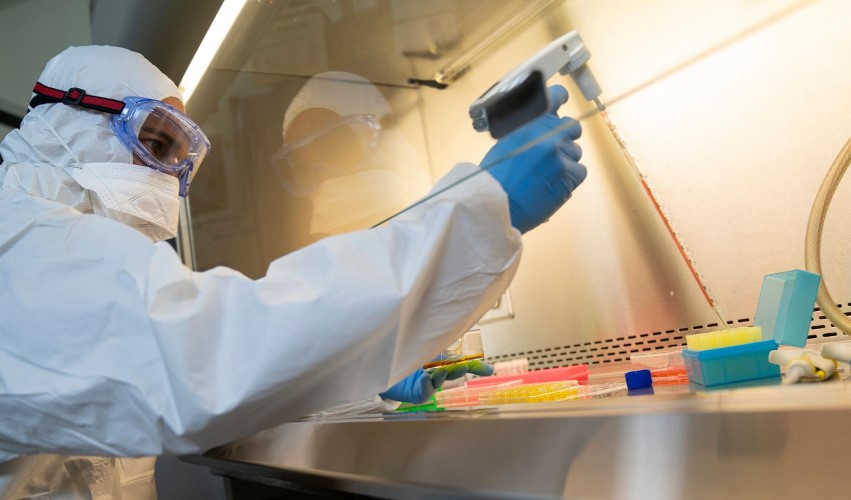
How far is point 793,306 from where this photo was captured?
113 cm

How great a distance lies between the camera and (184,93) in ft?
6.95

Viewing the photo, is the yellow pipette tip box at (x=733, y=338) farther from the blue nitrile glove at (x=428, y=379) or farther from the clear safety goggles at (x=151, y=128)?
the clear safety goggles at (x=151, y=128)

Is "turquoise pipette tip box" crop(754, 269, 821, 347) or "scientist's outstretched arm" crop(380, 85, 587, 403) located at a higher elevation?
"scientist's outstretched arm" crop(380, 85, 587, 403)

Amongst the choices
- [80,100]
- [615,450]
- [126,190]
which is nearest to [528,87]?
[615,450]

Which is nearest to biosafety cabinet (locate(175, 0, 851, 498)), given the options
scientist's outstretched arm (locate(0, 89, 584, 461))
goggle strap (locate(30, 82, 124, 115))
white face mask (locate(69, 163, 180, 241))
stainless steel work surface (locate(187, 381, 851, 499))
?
stainless steel work surface (locate(187, 381, 851, 499))

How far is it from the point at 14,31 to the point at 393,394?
2.05 meters

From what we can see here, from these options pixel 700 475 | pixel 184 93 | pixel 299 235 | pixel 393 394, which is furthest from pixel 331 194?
pixel 184 93

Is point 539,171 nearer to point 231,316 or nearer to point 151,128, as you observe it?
point 231,316

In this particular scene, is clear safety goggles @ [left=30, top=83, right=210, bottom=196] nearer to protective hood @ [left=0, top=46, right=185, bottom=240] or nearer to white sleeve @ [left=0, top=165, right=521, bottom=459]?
protective hood @ [left=0, top=46, right=185, bottom=240]

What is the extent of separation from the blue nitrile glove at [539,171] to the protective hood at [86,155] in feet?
2.76

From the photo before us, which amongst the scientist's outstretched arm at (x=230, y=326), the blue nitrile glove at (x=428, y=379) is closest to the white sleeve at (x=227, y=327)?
the scientist's outstretched arm at (x=230, y=326)

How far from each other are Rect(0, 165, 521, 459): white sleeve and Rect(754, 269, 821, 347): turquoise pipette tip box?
52 centimetres

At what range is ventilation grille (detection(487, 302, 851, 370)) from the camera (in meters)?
1.30

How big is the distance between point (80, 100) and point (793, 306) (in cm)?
139
